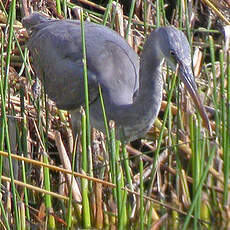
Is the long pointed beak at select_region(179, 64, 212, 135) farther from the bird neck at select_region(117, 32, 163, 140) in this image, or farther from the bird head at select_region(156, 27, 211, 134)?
the bird neck at select_region(117, 32, 163, 140)

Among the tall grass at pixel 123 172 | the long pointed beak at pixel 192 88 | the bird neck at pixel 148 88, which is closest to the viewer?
the tall grass at pixel 123 172

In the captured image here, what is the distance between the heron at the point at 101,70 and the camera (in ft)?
11.5

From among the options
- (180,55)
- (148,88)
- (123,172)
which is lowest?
(123,172)

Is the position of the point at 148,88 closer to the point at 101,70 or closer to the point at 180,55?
the point at 180,55

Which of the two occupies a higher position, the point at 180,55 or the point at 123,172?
the point at 180,55

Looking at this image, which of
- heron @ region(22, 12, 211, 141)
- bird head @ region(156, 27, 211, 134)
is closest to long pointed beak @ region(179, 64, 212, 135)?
bird head @ region(156, 27, 211, 134)

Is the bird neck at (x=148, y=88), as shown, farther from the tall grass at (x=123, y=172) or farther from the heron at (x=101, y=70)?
the tall grass at (x=123, y=172)

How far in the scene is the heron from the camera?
3510 mm

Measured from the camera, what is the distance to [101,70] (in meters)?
3.88

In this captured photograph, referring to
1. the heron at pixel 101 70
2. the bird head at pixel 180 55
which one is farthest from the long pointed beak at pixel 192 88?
the heron at pixel 101 70

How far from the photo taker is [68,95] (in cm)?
404

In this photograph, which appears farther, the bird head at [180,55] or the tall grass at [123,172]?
the bird head at [180,55]

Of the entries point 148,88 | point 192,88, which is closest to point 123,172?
point 148,88

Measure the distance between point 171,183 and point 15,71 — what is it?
1665 mm
